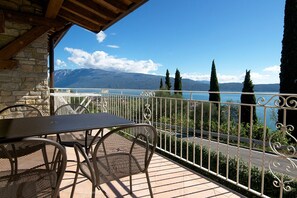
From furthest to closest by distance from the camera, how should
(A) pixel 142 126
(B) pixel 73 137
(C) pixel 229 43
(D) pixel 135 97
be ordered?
(C) pixel 229 43, (D) pixel 135 97, (B) pixel 73 137, (A) pixel 142 126

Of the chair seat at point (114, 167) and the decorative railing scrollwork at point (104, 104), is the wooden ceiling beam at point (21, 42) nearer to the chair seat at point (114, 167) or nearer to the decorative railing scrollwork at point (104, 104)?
the decorative railing scrollwork at point (104, 104)

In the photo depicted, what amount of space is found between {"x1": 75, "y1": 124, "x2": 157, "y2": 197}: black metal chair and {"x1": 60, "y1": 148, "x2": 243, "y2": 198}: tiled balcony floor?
72 cm

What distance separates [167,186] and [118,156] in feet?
3.62

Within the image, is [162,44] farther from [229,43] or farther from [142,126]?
[142,126]

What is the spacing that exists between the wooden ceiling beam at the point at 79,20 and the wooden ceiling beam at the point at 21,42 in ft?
1.40

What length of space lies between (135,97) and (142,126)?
2.75m

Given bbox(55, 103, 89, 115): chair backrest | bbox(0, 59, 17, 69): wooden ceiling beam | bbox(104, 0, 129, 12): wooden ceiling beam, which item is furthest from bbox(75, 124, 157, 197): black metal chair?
bbox(0, 59, 17, 69): wooden ceiling beam

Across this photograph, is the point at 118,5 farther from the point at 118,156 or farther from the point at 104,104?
the point at 104,104

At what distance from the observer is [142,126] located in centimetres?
164

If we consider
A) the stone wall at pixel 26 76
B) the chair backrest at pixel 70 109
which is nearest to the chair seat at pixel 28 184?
the chair backrest at pixel 70 109

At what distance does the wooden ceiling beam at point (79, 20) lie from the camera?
4.36 metres

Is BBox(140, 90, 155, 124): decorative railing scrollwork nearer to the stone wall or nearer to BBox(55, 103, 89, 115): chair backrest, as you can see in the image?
BBox(55, 103, 89, 115): chair backrest

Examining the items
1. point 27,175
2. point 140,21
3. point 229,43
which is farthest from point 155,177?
point 229,43

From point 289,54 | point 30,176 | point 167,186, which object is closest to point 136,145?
point 30,176
